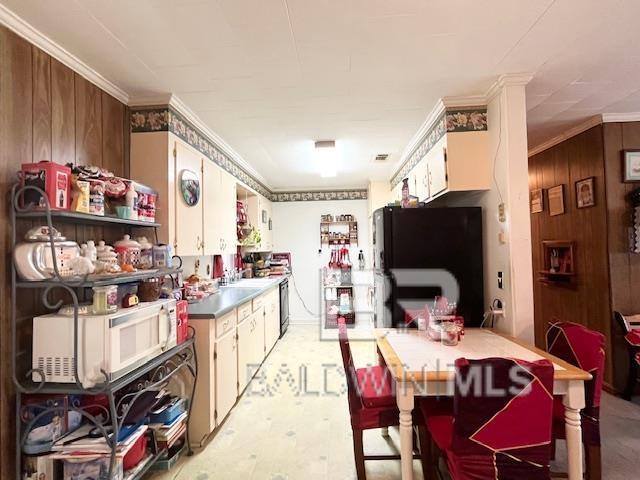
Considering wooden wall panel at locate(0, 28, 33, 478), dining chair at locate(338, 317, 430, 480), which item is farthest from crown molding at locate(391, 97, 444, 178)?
wooden wall panel at locate(0, 28, 33, 478)

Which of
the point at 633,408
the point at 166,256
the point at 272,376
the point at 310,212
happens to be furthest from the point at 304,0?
the point at 310,212

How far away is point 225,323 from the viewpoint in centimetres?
257

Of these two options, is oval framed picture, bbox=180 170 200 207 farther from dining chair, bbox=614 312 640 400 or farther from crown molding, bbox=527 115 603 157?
dining chair, bbox=614 312 640 400

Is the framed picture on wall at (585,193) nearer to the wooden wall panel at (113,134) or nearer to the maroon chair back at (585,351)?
the maroon chair back at (585,351)

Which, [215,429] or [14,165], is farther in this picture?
[215,429]

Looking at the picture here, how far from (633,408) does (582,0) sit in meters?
3.12

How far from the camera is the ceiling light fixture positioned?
3441 mm

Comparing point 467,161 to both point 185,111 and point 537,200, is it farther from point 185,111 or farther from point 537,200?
point 185,111

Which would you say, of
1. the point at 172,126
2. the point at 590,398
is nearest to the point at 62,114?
the point at 172,126

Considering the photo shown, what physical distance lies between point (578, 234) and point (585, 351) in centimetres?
201

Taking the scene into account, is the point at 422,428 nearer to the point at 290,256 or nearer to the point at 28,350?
the point at 28,350

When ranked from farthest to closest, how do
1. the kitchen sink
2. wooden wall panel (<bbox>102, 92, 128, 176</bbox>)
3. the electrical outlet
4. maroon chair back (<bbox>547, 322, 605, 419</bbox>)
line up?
1. the kitchen sink
2. the electrical outlet
3. wooden wall panel (<bbox>102, 92, 128, 176</bbox>)
4. maroon chair back (<bbox>547, 322, 605, 419</bbox>)

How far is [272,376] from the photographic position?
3.46 metres

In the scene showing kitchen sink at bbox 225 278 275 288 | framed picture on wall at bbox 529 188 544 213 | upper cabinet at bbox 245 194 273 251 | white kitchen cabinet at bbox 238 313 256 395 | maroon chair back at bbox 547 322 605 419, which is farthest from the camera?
upper cabinet at bbox 245 194 273 251
